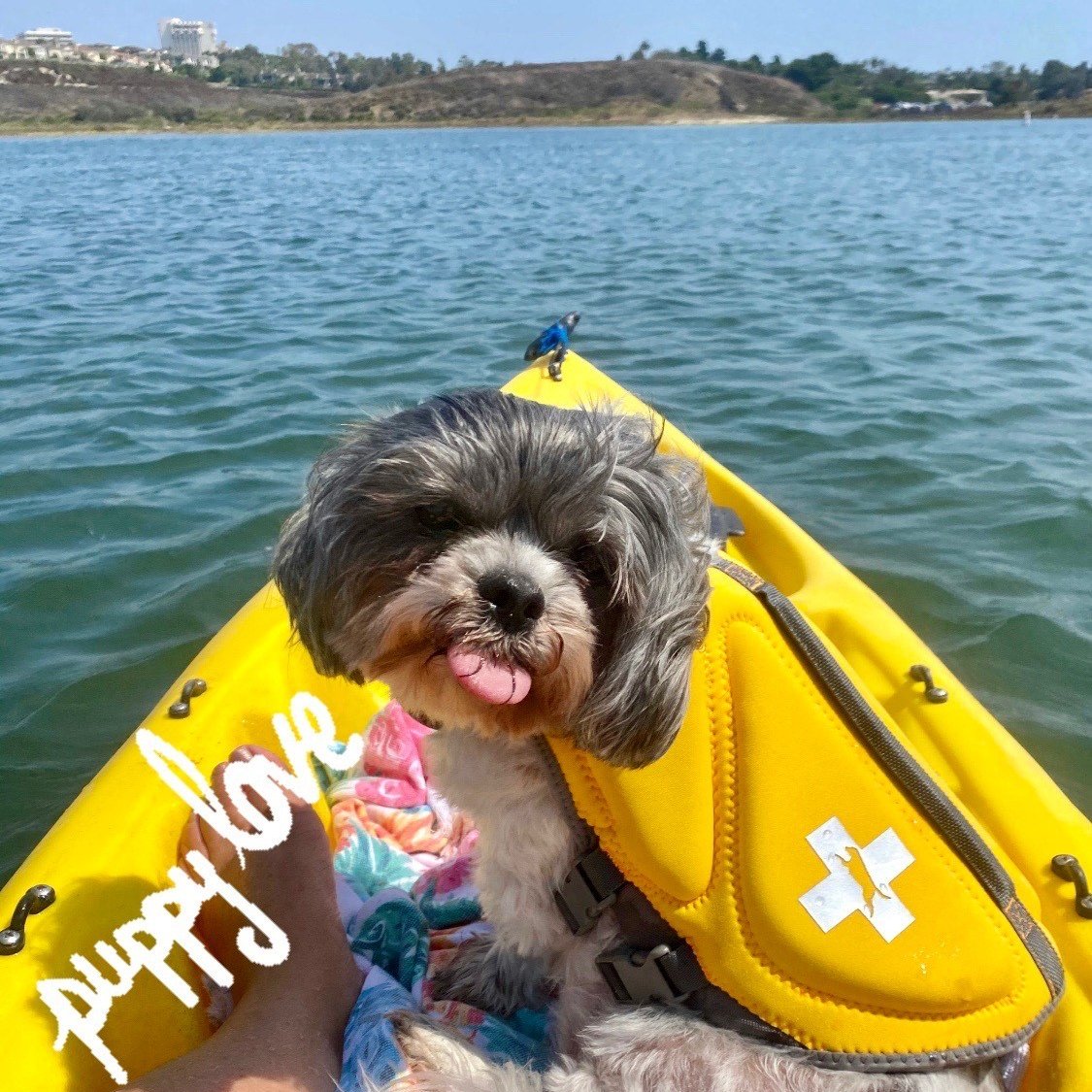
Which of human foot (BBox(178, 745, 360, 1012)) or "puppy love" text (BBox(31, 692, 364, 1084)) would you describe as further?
human foot (BBox(178, 745, 360, 1012))

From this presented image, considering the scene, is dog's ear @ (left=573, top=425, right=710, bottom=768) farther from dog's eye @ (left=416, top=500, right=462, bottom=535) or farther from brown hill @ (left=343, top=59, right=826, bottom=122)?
brown hill @ (left=343, top=59, right=826, bottom=122)

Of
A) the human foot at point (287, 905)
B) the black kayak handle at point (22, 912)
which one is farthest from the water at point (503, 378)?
the black kayak handle at point (22, 912)

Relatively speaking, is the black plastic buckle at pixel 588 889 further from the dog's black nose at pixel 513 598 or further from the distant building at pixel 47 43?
the distant building at pixel 47 43

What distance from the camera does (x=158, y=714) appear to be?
299 centimetres

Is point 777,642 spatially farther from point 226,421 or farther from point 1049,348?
point 1049,348

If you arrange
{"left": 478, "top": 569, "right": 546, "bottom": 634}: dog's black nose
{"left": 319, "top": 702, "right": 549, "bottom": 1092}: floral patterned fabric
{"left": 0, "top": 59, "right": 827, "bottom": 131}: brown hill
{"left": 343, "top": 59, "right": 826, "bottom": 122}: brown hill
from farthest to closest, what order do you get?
{"left": 343, "top": 59, "right": 826, "bottom": 122}: brown hill, {"left": 0, "top": 59, "right": 827, "bottom": 131}: brown hill, {"left": 319, "top": 702, "right": 549, "bottom": 1092}: floral patterned fabric, {"left": 478, "top": 569, "right": 546, "bottom": 634}: dog's black nose

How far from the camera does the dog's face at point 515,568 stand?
177 cm

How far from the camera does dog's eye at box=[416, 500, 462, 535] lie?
181cm

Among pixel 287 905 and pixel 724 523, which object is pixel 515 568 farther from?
pixel 287 905

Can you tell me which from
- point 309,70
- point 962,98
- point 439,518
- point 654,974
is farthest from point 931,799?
point 309,70

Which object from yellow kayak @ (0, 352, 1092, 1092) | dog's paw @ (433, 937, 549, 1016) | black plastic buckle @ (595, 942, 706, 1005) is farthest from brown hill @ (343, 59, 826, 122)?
Result: black plastic buckle @ (595, 942, 706, 1005)

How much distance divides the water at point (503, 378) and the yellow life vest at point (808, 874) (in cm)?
239

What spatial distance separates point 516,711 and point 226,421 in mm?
6255

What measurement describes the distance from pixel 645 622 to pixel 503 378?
7219mm
